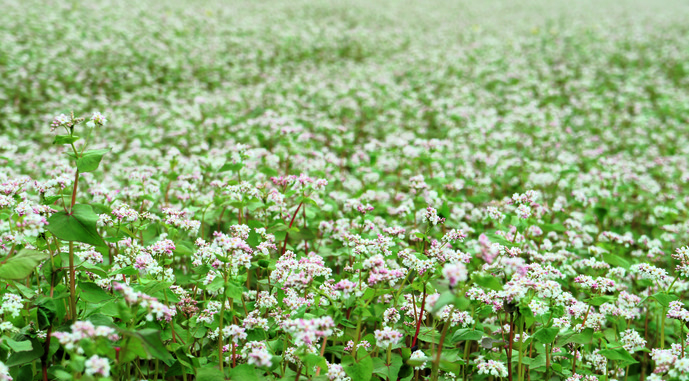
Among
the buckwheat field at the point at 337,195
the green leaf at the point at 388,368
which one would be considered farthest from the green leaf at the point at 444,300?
the green leaf at the point at 388,368

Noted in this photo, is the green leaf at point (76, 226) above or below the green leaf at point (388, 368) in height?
above

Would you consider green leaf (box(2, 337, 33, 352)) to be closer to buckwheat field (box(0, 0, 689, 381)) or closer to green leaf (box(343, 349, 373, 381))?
buckwheat field (box(0, 0, 689, 381))

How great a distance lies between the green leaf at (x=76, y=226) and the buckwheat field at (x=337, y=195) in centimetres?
1

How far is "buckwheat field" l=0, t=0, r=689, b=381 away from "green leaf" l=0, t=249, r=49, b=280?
0.5 inches

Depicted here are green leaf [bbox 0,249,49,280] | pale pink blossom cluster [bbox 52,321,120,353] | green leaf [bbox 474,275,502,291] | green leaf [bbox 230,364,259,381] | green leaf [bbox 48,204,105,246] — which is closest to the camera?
pale pink blossom cluster [bbox 52,321,120,353]

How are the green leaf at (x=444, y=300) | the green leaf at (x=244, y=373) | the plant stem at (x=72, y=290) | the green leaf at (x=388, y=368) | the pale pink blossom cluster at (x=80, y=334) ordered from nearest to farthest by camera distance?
1. the green leaf at (x=444, y=300)
2. the pale pink blossom cluster at (x=80, y=334)
3. the green leaf at (x=244, y=373)
4. the plant stem at (x=72, y=290)
5. the green leaf at (x=388, y=368)

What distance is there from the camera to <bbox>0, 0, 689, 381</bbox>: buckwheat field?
2.98 metres

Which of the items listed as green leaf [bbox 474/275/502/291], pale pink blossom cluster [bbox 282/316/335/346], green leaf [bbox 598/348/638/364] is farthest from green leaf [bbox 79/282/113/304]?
green leaf [bbox 598/348/638/364]

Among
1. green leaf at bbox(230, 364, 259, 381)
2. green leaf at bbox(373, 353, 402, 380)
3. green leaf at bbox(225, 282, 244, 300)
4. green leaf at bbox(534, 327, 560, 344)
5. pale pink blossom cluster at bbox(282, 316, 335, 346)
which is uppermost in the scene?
green leaf at bbox(225, 282, 244, 300)

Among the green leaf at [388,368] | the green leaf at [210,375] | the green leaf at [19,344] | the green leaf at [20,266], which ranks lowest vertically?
the green leaf at [388,368]

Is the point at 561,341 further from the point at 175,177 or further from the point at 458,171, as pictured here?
the point at 175,177

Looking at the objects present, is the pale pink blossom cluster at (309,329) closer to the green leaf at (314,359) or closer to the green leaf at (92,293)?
the green leaf at (314,359)

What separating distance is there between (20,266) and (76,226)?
0.34 meters

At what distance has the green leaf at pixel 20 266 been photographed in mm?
2484
